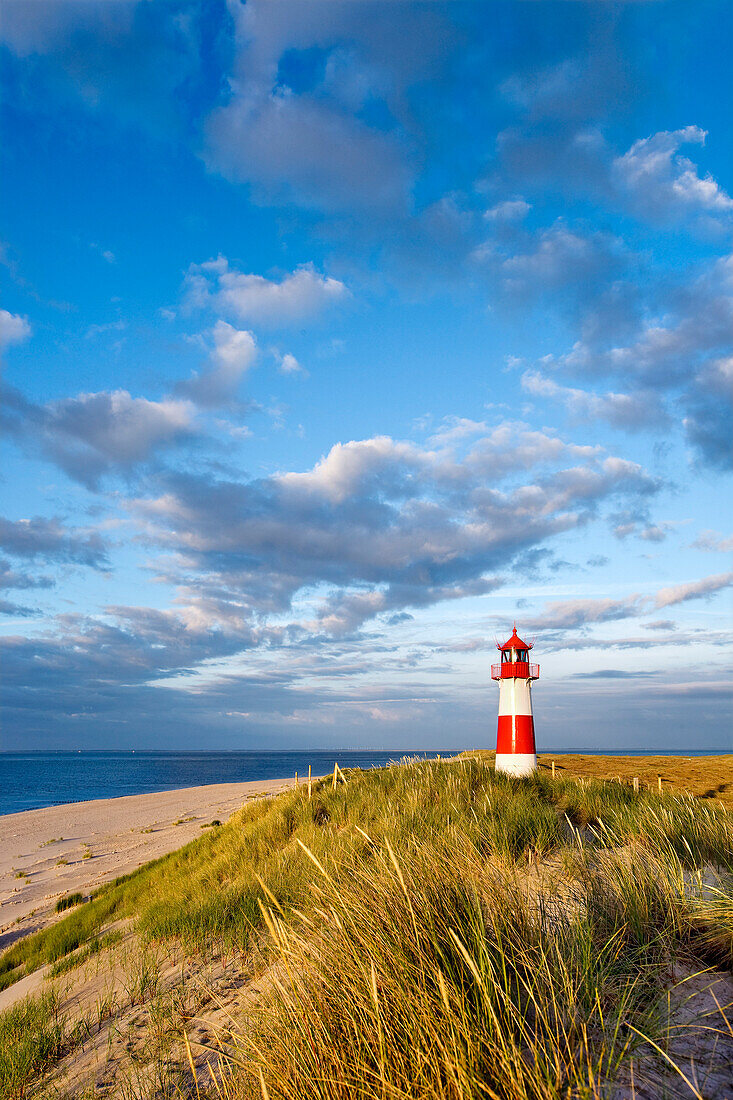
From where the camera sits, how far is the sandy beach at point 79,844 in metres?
14.1

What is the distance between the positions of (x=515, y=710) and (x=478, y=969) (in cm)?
1386

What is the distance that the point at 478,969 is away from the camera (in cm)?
289

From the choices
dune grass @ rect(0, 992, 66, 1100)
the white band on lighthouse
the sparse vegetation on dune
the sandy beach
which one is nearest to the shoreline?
the sandy beach

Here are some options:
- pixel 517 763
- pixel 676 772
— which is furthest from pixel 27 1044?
pixel 676 772

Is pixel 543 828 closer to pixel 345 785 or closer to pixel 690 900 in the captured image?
pixel 690 900

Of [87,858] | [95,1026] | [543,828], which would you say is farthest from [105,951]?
[87,858]

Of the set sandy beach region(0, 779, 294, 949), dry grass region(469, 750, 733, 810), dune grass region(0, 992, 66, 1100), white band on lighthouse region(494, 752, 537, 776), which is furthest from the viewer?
dry grass region(469, 750, 733, 810)

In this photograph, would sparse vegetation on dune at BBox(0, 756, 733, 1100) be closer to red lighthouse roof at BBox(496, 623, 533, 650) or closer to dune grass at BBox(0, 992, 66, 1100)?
dune grass at BBox(0, 992, 66, 1100)

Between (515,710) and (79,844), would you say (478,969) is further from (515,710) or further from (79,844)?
(79,844)

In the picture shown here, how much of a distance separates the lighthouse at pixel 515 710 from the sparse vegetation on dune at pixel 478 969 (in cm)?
923

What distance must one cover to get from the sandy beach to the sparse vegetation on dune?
1018 centimetres

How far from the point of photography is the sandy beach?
1407 centimetres

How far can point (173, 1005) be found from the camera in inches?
186

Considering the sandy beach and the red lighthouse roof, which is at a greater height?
the red lighthouse roof
